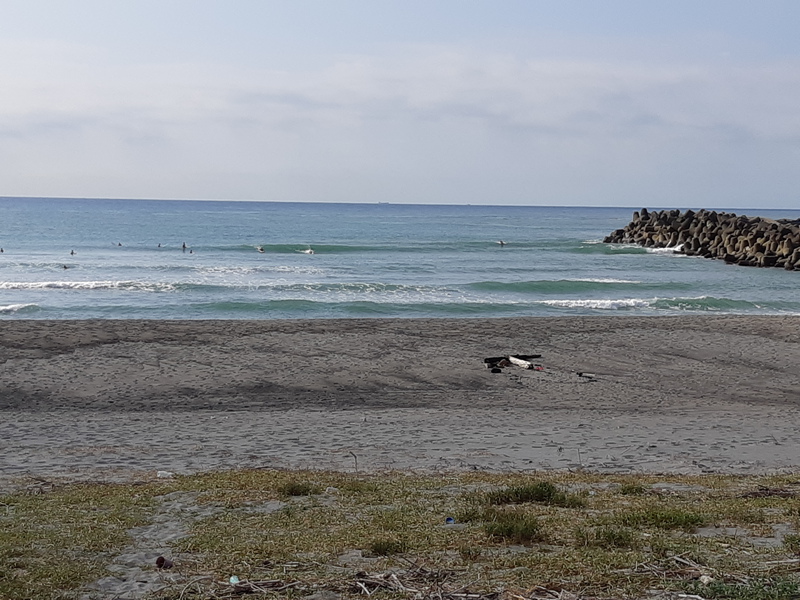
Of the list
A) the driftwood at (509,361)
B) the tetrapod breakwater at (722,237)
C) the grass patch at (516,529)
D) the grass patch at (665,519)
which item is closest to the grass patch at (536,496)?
the grass patch at (665,519)

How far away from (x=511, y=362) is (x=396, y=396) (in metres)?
3.84

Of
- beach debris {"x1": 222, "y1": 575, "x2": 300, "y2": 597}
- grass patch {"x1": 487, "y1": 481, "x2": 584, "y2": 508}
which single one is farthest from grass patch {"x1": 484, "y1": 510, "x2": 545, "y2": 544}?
beach debris {"x1": 222, "y1": 575, "x2": 300, "y2": 597}

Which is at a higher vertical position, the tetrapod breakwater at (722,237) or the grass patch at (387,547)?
the tetrapod breakwater at (722,237)

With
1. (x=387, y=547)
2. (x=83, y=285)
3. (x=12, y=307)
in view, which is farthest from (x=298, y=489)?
(x=83, y=285)

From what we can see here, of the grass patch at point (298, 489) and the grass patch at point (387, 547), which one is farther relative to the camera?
the grass patch at point (298, 489)

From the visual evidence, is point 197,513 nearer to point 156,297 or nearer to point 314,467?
point 314,467

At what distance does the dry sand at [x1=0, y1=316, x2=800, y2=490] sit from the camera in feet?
37.2

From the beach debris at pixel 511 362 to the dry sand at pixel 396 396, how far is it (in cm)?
32

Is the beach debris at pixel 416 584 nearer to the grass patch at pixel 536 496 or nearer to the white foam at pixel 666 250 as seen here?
the grass patch at pixel 536 496

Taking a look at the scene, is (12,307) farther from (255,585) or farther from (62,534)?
(255,585)

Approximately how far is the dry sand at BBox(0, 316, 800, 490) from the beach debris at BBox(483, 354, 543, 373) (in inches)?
12.7

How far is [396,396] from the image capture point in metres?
16.4

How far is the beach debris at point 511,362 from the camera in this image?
18.9 metres

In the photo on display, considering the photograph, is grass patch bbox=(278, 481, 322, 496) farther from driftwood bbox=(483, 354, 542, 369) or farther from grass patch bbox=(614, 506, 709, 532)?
driftwood bbox=(483, 354, 542, 369)
